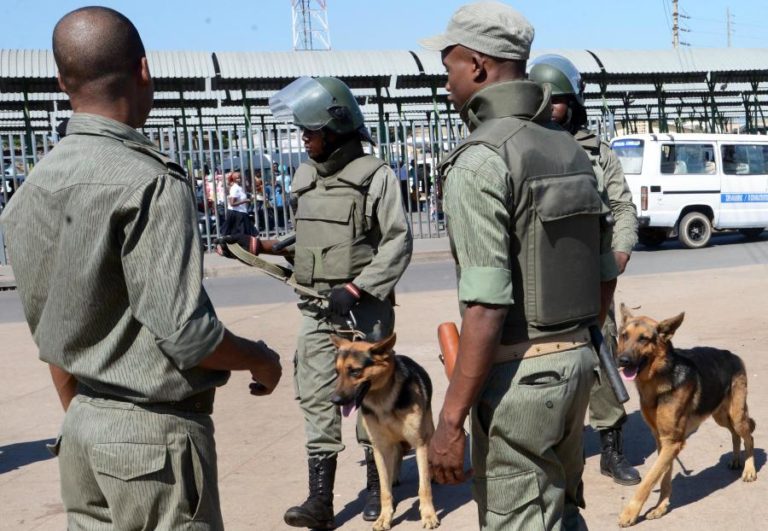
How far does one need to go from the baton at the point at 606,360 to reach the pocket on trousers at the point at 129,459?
4.42ft

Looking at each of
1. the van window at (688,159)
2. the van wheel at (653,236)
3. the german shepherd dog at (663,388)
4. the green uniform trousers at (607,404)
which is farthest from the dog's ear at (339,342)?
the van wheel at (653,236)

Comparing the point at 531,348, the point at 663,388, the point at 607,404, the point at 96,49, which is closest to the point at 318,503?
the point at 607,404

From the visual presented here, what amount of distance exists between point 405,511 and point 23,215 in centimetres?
317

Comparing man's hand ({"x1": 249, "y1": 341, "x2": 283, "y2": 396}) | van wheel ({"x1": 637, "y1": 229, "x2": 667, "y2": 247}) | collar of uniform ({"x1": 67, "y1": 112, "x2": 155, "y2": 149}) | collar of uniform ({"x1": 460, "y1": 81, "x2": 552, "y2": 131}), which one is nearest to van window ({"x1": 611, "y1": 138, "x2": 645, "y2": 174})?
van wheel ({"x1": 637, "y1": 229, "x2": 667, "y2": 247})

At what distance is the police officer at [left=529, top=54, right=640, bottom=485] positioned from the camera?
5.04 metres

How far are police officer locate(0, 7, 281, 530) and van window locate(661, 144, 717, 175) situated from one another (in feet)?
52.4

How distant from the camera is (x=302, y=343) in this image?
16.4ft

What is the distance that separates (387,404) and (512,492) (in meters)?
2.02

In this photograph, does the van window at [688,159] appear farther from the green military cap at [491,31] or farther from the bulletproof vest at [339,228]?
the green military cap at [491,31]

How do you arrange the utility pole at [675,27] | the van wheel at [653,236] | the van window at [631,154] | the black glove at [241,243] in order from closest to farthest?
the black glove at [241,243]
the van window at [631,154]
the van wheel at [653,236]
the utility pole at [675,27]

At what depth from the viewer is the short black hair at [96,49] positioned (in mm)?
2404

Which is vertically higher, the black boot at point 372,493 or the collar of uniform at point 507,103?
the collar of uniform at point 507,103

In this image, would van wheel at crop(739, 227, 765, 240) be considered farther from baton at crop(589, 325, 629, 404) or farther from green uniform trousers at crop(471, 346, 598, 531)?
green uniform trousers at crop(471, 346, 598, 531)

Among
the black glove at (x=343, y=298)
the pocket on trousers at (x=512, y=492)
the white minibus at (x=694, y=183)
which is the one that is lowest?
the white minibus at (x=694, y=183)
